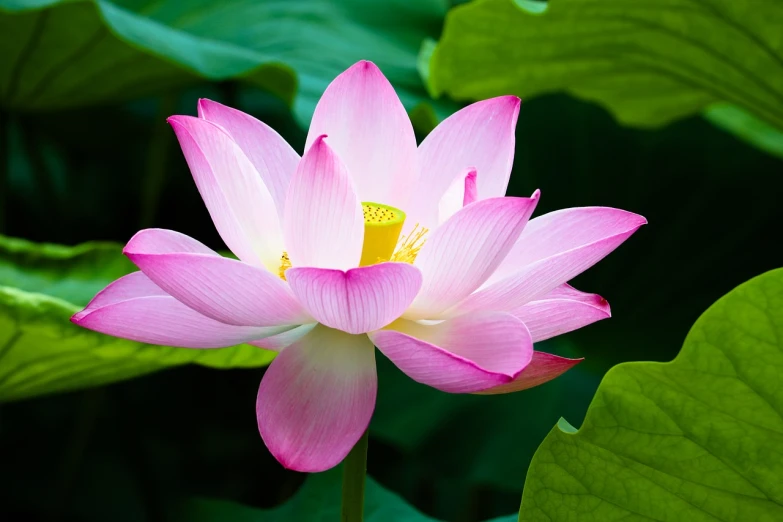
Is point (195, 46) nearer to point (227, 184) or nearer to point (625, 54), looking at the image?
point (625, 54)

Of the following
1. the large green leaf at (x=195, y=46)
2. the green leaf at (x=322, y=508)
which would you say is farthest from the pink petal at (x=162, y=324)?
the large green leaf at (x=195, y=46)

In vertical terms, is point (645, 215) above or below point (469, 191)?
below

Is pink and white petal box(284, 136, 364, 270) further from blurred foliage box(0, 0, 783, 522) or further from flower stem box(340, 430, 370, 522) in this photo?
blurred foliage box(0, 0, 783, 522)

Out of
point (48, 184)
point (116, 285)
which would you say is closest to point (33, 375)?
point (116, 285)

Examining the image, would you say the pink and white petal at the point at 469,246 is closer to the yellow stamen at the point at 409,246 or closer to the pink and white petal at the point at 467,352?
A: the pink and white petal at the point at 467,352

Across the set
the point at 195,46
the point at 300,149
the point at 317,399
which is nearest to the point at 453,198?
the point at 317,399

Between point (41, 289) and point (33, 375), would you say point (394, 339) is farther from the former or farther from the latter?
point (41, 289)
